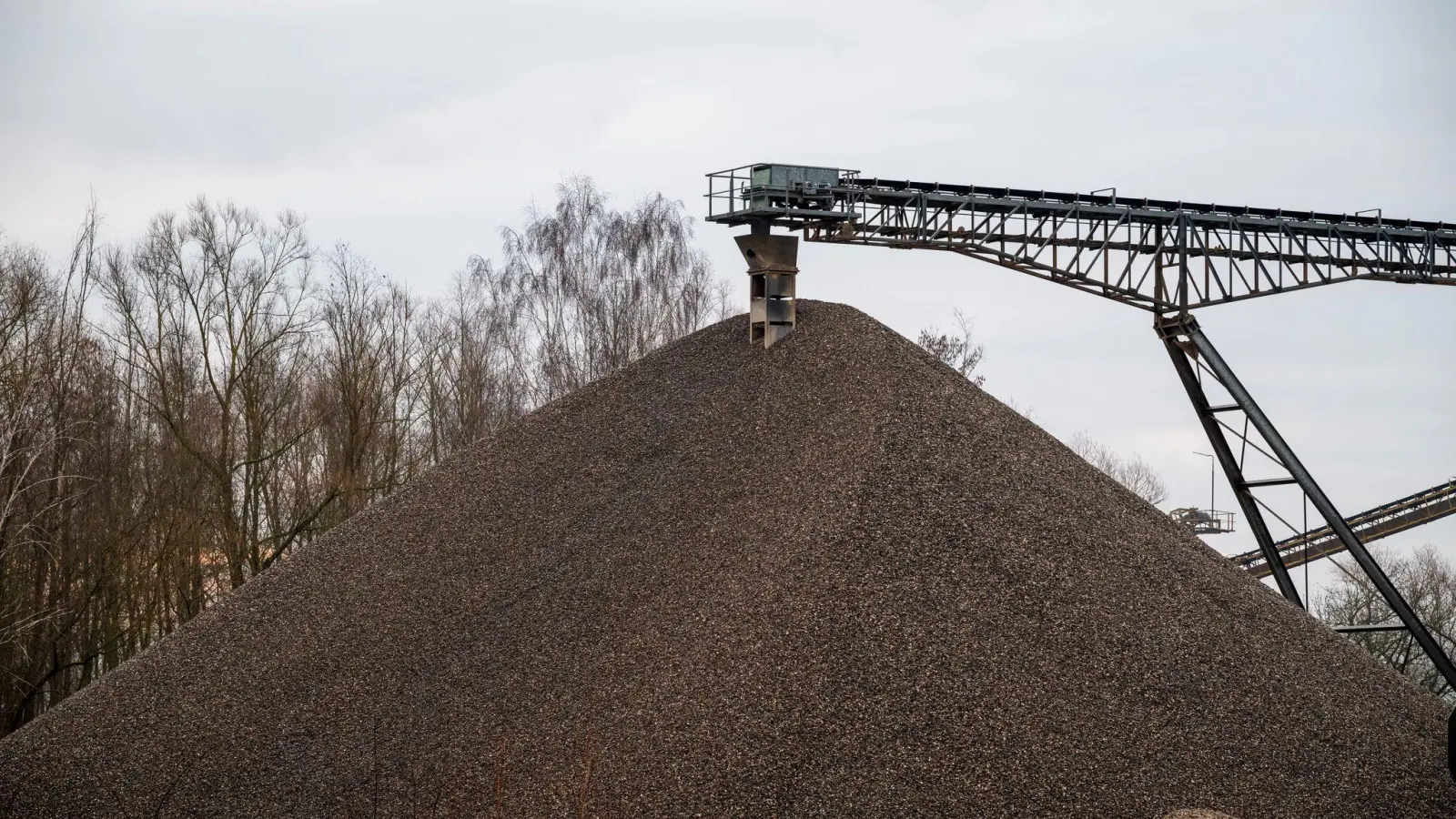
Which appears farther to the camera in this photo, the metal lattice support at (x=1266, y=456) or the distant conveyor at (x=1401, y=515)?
the distant conveyor at (x=1401, y=515)

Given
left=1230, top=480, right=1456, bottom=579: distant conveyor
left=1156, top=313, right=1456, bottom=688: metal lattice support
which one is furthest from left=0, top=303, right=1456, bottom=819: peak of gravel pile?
left=1230, top=480, right=1456, bottom=579: distant conveyor

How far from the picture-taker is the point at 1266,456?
62.4 feet

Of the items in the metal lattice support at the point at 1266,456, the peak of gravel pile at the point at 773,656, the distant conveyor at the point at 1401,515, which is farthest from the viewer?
the distant conveyor at the point at 1401,515

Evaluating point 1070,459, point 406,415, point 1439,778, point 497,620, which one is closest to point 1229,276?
point 1070,459

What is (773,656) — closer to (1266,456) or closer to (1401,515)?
(1266,456)

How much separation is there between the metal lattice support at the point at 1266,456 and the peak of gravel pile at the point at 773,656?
214 centimetres

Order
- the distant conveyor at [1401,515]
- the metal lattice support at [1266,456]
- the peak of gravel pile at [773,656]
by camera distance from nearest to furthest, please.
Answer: the peak of gravel pile at [773,656] < the metal lattice support at [1266,456] < the distant conveyor at [1401,515]

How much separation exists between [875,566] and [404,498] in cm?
777

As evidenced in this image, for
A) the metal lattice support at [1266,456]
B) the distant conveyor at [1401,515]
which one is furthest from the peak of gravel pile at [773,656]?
the distant conveyor at [1401,515]

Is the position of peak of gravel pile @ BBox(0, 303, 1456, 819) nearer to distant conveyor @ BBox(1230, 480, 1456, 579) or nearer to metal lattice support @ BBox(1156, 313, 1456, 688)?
metal lattice support @ BBox(1156, 313, 1456, 688)

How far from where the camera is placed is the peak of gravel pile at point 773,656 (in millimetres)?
12766

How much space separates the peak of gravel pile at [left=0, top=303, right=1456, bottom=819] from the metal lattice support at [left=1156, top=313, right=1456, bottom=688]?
2135mm

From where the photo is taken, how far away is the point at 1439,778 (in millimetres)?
14250

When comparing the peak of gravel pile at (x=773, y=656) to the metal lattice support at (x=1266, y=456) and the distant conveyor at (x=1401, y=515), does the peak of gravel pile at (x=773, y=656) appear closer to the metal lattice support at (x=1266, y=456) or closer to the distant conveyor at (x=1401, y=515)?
the metal lattice support at (x=1266, y=456)
